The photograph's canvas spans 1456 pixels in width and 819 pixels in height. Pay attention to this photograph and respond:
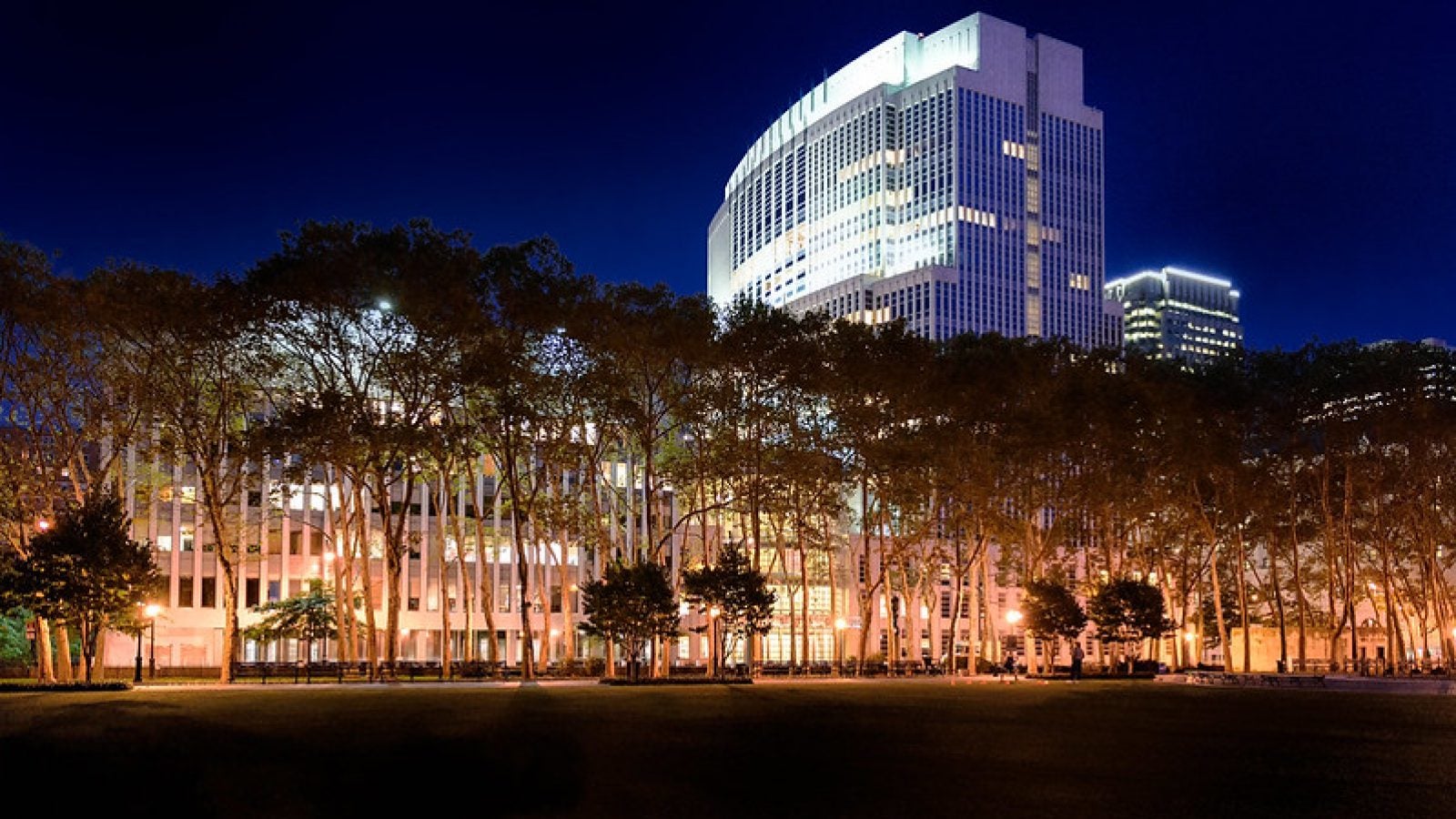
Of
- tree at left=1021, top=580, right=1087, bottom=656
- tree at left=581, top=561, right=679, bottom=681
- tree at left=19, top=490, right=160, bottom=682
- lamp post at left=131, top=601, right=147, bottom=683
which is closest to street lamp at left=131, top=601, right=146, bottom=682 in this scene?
lamp post at left=131, top=601, right=147, bottom=683

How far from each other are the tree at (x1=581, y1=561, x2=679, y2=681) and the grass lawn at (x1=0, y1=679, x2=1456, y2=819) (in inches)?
634

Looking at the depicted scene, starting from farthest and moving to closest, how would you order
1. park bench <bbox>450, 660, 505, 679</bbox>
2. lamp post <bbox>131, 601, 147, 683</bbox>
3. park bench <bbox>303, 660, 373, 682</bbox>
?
park bench <bbox>450, 660, 505, 679</bbox> < park bench <bbox>303, 660, 373, 682</bbox> < lamp post <bbox>131, 601, 147, 683</bbox>

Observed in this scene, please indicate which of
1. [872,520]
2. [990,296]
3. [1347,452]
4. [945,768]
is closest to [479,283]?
[872,520]

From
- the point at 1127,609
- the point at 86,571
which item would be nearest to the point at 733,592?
the point at 1127,609

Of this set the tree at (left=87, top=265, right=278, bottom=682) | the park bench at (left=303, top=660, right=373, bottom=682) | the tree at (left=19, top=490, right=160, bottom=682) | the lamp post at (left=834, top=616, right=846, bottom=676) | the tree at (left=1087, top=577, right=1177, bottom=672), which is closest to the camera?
the tree at (left=19, top=490, right=160, bottom=682)

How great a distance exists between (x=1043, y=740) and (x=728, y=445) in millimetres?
40942

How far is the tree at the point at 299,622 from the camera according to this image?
2862 inches

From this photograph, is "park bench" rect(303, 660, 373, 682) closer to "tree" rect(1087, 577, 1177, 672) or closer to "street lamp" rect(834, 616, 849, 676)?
"tree" rect(1087, 577, 1177, 672)

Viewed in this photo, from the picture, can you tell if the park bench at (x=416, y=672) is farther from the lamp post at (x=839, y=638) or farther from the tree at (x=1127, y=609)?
the lamp post at (x=839, y=638)

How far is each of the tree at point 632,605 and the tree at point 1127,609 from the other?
27332 mm

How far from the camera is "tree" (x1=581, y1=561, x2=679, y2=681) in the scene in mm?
62094

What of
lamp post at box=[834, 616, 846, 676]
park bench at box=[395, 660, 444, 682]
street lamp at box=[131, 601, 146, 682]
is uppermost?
street lamp at box=[131, 601, 146, 682]

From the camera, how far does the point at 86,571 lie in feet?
171

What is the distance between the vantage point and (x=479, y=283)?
194 ft
